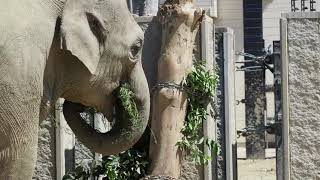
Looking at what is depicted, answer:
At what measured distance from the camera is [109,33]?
4227mm

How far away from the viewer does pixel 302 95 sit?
7.61 metres

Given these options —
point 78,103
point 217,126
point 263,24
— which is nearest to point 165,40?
point 217,126

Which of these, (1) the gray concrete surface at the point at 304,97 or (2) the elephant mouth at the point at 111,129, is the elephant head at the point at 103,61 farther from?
(1) the gray concrete surface at the point at 304,97

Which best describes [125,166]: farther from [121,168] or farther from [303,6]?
[303,6]

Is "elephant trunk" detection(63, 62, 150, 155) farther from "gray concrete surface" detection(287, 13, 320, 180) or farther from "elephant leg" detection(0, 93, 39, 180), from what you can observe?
"gray concrete surface" detection(287, 13, 320, 180)

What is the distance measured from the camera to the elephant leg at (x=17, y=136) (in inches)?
148

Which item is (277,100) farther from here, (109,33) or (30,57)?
(30,57)

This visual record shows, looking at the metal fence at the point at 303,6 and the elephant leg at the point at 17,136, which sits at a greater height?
the metal fence at the point at 303,6

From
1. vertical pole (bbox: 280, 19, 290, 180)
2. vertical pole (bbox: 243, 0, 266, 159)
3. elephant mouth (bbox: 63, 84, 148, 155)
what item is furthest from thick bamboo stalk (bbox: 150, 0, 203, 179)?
elephant mouth (bbox: 63, 84, 148, 155)

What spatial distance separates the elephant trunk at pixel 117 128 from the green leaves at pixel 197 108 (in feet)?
8.90

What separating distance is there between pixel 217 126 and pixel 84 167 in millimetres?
1231

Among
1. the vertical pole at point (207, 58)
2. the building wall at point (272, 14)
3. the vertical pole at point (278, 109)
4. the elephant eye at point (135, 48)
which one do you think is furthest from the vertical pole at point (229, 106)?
the building wall at point (272, 14)

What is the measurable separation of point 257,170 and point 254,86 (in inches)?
115

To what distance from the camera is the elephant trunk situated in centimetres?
458
